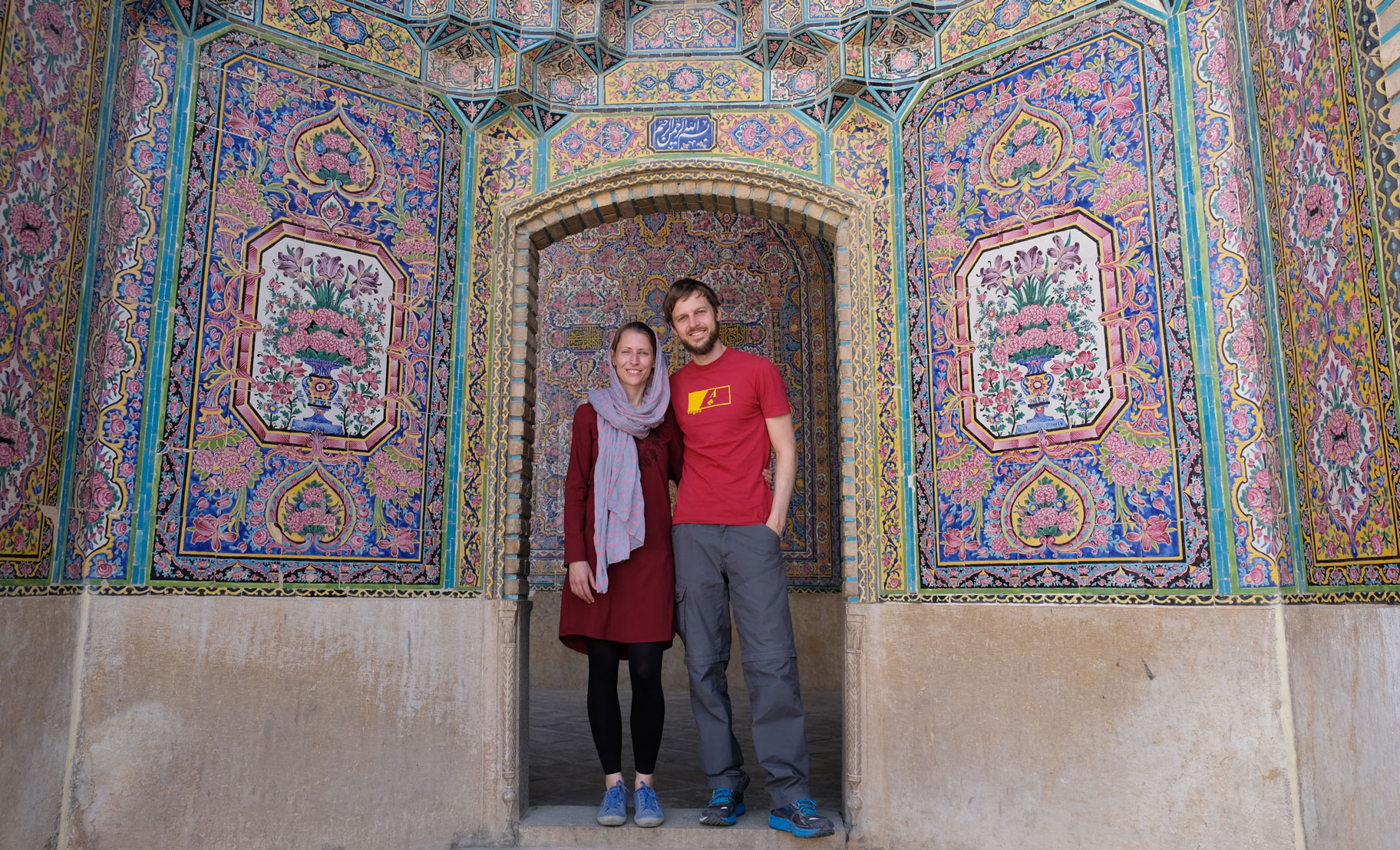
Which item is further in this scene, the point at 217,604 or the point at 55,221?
the point at 217,604

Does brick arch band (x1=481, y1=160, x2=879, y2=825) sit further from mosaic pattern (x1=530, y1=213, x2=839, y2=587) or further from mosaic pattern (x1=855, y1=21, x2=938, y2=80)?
mosaic pattern (x1=530, y1=213, x2=839, y2=587)

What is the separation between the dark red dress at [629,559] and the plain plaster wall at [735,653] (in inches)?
159

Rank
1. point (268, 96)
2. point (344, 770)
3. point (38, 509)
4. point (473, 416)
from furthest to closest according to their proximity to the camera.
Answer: point (473, 416) < point (268, 96) < point (344, 770) < point (38, 509)

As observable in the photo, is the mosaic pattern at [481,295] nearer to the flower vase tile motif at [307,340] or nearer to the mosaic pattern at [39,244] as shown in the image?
the flower vase tile motif at [307,340]

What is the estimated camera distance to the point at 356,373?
153 inches

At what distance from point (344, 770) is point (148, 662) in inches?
31.8

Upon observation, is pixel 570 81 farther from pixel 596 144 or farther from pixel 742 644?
pixel 742 644

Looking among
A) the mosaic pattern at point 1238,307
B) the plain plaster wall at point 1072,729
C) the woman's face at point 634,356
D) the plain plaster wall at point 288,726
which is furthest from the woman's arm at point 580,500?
the mosaic pattern at point 1238,307

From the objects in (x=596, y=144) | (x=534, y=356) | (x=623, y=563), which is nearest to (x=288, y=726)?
(x=623, y=563)

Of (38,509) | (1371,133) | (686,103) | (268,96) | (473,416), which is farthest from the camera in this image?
(686,103)

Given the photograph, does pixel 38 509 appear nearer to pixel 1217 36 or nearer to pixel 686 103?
pixel 686 103

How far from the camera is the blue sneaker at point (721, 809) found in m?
3.66

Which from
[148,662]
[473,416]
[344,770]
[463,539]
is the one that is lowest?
[344,770]

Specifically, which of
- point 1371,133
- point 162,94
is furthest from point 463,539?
point 1371,133
